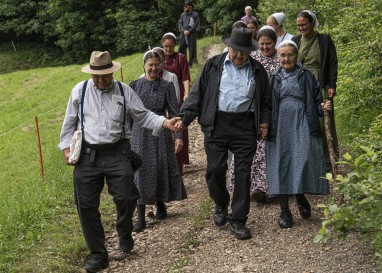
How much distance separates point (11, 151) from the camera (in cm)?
1309

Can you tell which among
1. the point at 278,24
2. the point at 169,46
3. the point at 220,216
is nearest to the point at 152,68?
the point at 169,46

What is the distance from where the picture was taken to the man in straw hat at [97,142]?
19.2 feet

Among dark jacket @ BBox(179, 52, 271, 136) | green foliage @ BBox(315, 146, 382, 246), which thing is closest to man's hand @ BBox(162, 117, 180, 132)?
dark jacket @ BBox(179, 52, 271, 136)

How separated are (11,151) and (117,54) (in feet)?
75.1

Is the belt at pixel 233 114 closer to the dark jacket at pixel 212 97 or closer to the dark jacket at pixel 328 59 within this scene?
the dark jacket at pixel 212 97

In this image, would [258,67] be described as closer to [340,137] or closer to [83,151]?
[83,151]

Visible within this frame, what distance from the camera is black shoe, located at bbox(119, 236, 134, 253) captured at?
249 inches

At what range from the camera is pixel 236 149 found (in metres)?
6.31

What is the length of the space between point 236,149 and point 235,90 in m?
0.58

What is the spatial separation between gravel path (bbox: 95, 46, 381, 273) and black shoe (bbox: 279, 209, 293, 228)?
5 cm

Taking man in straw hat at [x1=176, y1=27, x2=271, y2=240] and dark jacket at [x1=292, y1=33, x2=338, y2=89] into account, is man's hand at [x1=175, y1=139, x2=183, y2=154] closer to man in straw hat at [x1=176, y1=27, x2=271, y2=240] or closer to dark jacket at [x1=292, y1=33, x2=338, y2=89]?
man in straw hat at [x1=176, y1=27, x2=271, y2=240]

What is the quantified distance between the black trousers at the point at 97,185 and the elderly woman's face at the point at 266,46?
201 cm

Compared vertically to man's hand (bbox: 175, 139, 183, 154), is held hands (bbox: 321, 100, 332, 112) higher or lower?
higher

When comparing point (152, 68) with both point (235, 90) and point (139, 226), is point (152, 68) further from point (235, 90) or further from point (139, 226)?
point (139, 226)
